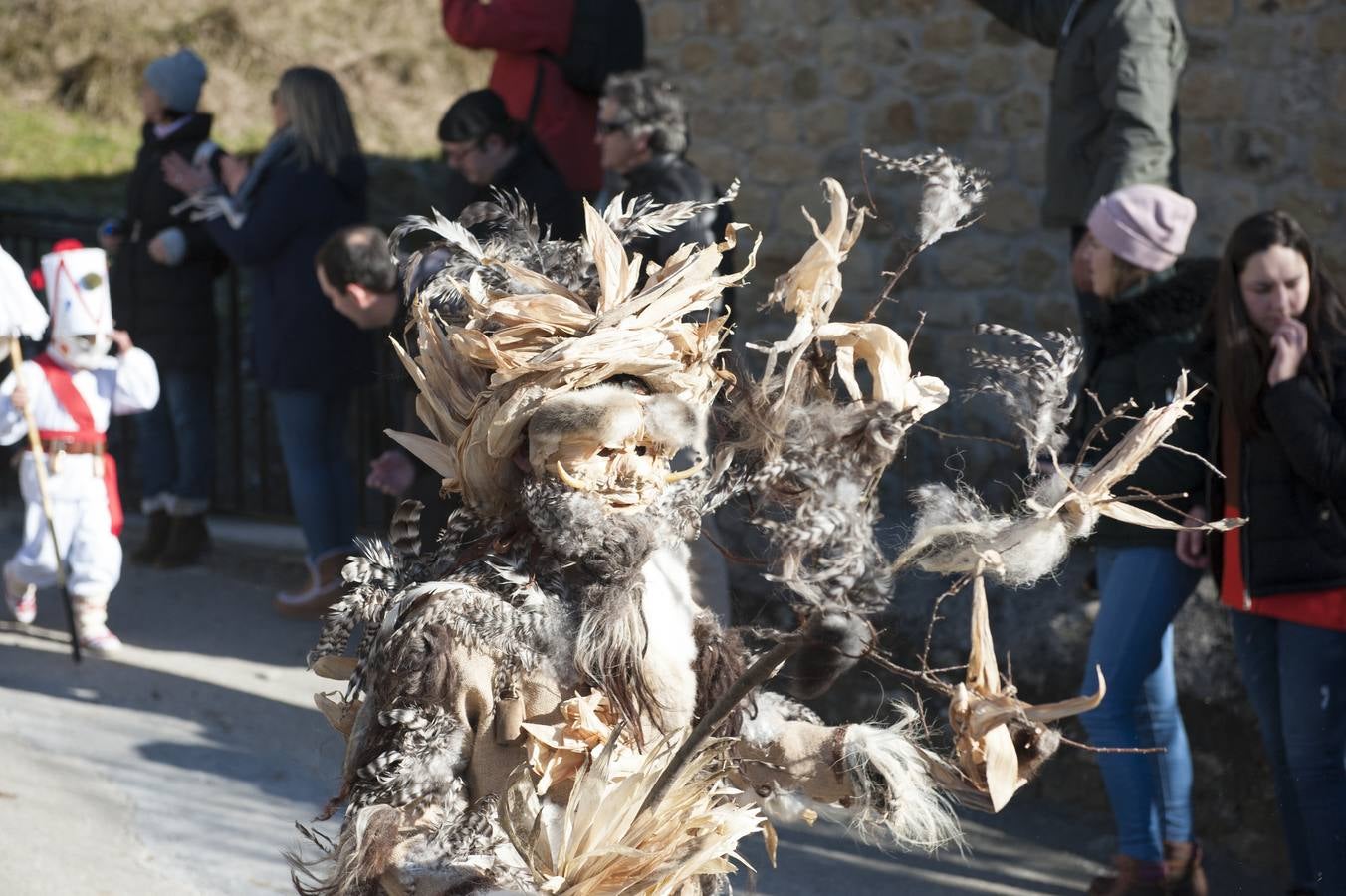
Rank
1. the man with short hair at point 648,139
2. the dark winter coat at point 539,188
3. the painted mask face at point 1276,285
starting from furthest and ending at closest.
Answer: the dark winter coat at point 539,188 < the man with short hair at point 648,139 < the painted mask face at point 1276,285

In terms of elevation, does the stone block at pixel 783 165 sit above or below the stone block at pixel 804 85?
below

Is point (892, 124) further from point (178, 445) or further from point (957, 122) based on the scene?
point (178, 445)

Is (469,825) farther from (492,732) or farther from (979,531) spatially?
(979,531)

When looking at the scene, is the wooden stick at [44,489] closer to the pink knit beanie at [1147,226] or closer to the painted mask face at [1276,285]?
the pink knit beanie at [1147,226]

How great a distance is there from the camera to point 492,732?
93.2 inches

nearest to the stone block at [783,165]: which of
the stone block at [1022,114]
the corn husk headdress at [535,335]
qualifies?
the stone block at [1022,114]

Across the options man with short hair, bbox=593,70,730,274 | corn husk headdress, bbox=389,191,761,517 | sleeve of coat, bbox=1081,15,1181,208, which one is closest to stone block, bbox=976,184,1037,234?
sleeve of coat, bbox=1081,15,1181,208

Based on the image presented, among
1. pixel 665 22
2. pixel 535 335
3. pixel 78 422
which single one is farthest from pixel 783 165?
pixel 535 335

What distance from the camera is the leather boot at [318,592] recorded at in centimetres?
625

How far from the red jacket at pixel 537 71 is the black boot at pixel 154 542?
8.00ft

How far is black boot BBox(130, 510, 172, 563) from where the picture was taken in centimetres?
704

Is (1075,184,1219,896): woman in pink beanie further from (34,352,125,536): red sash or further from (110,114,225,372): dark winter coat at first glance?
(110,114,225,372): dark winter coat

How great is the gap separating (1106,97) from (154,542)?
4535 millimetres

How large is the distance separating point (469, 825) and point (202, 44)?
12.8 m
